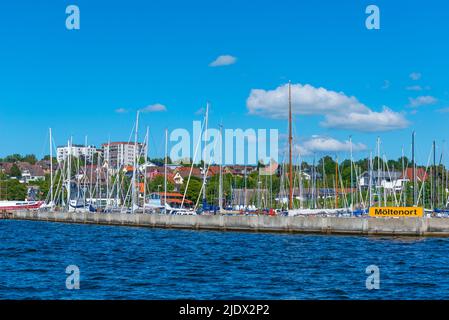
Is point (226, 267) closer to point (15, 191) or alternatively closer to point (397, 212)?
point (397, 212)

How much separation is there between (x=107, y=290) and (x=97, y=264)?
1073 cm

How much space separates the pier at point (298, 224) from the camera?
62625 millimetres

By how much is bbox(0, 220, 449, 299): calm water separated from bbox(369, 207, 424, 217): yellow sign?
577 cm

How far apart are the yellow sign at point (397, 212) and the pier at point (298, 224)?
197cm

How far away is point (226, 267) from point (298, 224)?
31315 millimetres

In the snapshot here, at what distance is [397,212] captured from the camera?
6606 centimetres

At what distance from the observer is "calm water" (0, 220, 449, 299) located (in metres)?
29.0
